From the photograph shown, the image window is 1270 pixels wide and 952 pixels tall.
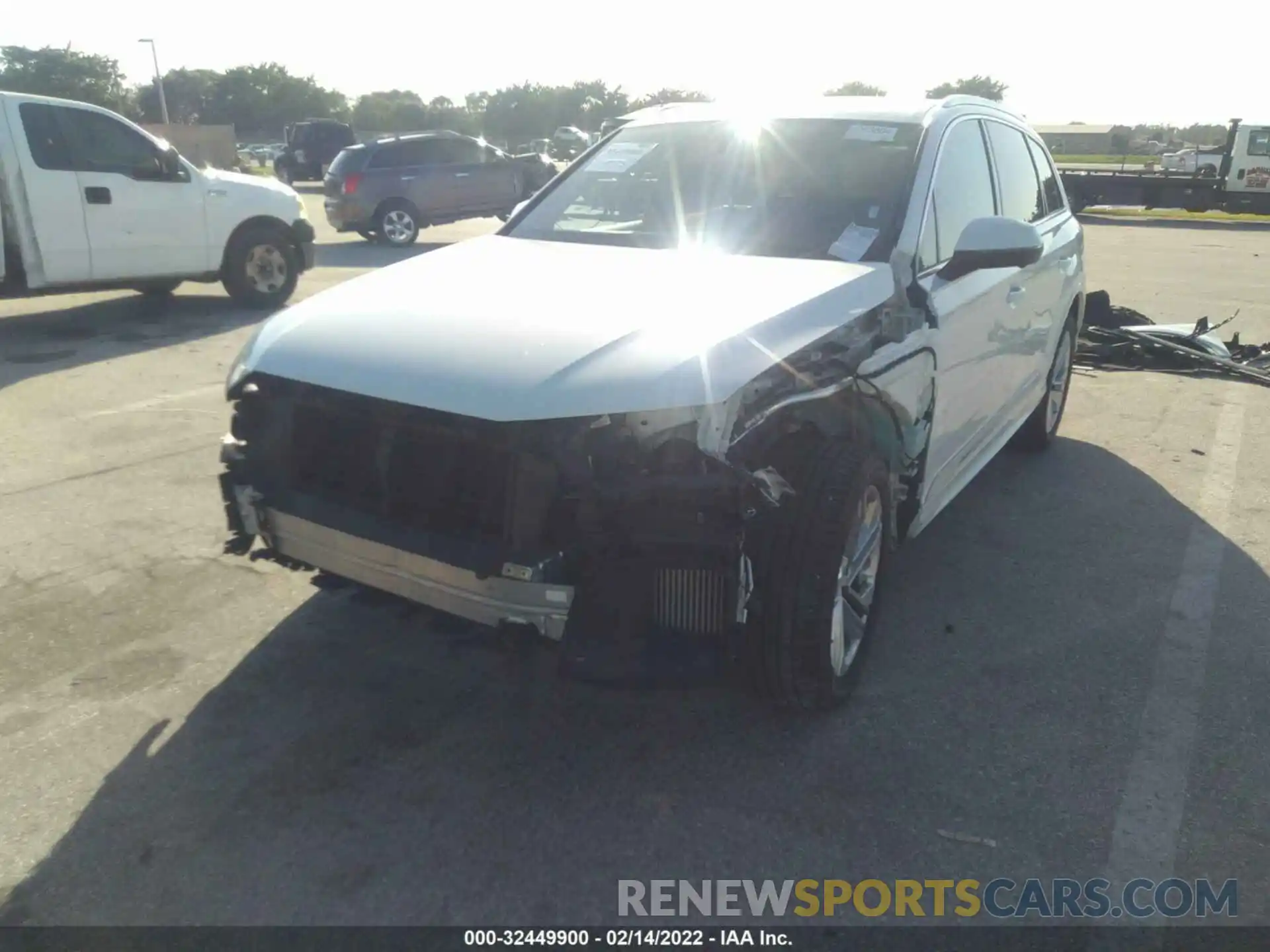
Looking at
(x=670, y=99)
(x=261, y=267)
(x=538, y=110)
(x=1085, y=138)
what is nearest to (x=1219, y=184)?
(x=670, y=99)

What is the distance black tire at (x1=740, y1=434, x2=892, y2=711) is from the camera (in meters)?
2.85

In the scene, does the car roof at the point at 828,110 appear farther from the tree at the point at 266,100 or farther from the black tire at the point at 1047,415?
the tree at the point at 266,100

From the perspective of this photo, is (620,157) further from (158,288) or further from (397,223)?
(397,223)

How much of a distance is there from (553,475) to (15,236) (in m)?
Answer: 7.91

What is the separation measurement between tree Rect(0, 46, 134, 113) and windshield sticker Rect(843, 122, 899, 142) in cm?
6733

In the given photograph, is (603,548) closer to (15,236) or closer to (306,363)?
(306,363)

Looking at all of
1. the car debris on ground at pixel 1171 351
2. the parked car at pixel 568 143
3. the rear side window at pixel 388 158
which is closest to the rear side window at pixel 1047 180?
the car debris on ground at pixel 1171 351

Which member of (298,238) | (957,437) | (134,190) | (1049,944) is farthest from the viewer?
(298,238)

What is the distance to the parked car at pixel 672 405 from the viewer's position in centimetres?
267

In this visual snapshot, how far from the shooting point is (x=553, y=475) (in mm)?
2682

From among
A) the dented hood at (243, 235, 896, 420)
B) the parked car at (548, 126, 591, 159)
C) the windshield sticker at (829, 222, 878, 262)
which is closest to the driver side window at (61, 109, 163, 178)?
the dented hood at (243, 235, 896, 420)

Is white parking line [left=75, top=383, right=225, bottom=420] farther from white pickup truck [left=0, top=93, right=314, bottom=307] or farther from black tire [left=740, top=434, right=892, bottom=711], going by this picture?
black tire [left=740, top=434, right=892, bottom=711]

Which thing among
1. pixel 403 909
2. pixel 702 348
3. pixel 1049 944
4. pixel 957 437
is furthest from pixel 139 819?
pixel 957 437

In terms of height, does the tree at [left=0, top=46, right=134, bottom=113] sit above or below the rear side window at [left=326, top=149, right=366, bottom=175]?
above
